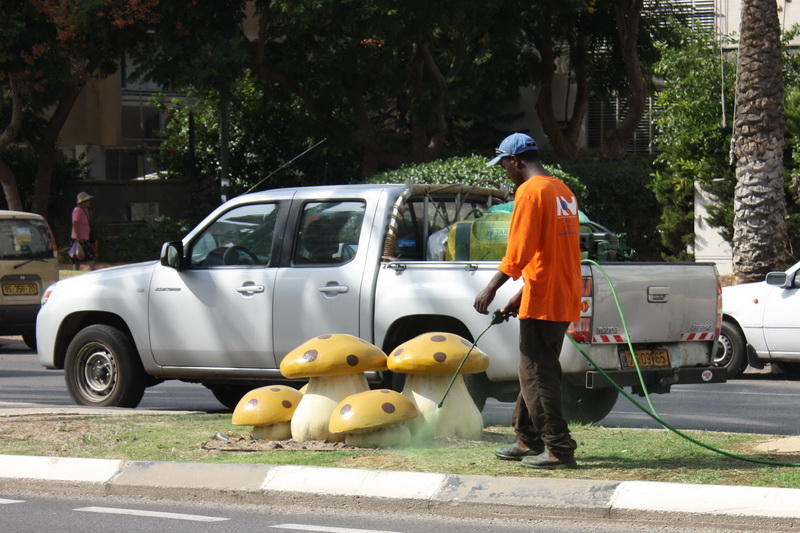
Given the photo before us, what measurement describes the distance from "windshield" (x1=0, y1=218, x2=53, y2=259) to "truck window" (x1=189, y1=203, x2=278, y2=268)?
8.10m

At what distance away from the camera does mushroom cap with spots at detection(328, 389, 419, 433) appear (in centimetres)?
765

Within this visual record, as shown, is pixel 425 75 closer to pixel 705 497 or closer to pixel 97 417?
pixel 97 417

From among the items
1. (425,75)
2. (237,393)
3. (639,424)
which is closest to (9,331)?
(237,393)

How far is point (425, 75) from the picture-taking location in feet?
94.2

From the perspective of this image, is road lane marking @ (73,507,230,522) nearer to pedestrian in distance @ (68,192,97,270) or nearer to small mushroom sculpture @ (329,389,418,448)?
small mushroom sculpture @ (329,389,418,448)

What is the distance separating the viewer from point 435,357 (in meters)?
8.01

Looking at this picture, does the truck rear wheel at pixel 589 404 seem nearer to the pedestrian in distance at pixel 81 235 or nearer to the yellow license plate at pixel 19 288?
the yellow license plate at pixel 19 288

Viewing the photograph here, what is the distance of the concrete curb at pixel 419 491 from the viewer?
5.91m

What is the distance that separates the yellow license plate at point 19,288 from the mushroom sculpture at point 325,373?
10.2 meters

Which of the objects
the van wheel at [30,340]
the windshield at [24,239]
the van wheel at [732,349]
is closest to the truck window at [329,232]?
the van wheel at [732,349]

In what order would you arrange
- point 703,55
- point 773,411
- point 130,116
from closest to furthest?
point 773,411 → point 703,55 → point 130,116

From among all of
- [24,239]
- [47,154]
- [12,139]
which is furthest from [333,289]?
[47,154]

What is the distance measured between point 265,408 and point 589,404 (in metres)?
2.96

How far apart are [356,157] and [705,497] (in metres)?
25.6
